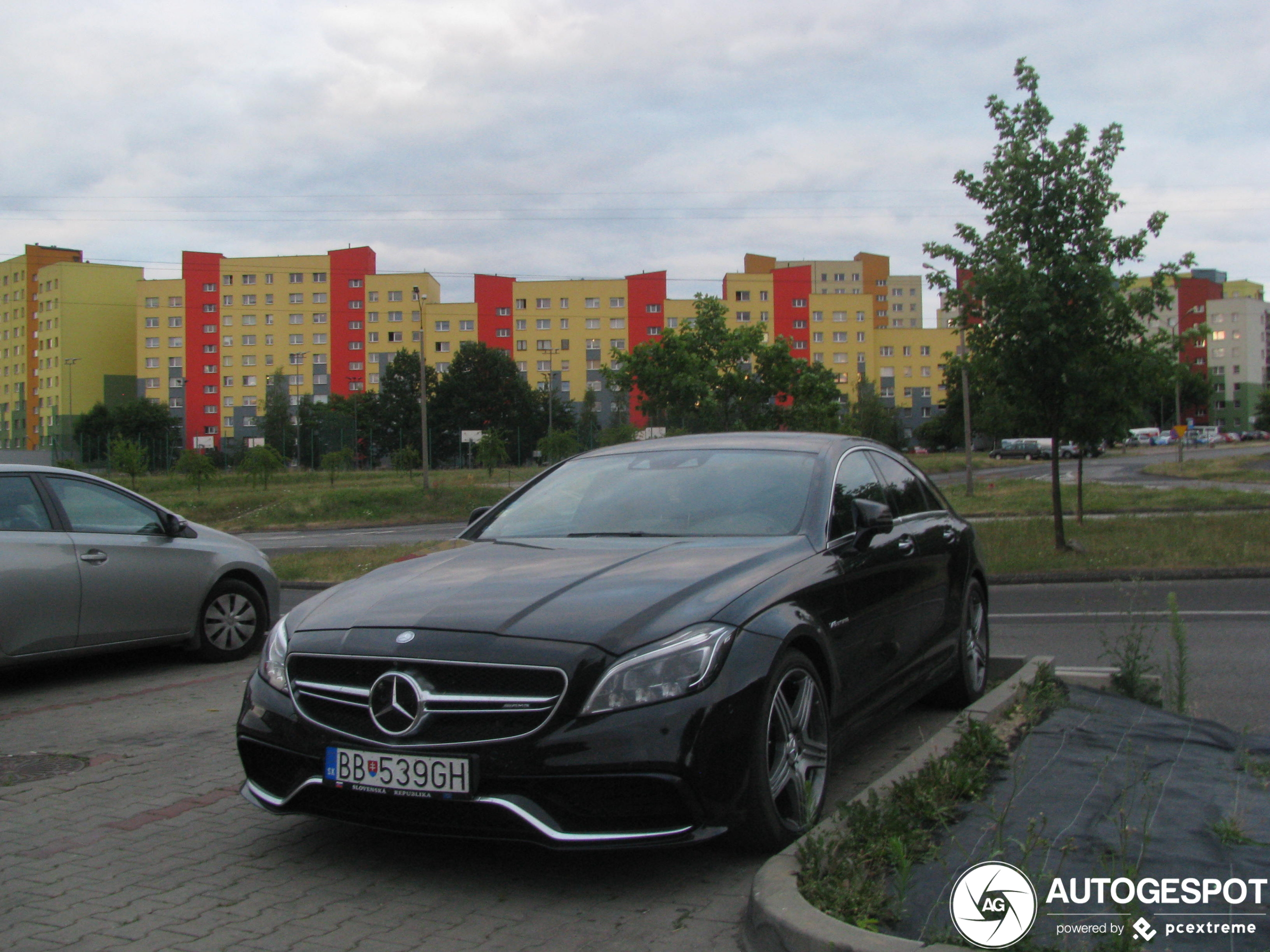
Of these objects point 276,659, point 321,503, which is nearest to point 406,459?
point 321,503

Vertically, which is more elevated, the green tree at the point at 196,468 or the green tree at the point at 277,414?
the green tree at the point at 277,414

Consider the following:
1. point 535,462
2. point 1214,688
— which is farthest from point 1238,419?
point 1214,688

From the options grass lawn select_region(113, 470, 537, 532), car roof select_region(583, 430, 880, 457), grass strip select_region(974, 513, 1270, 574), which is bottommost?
grass lawn select_region(113, 470, 537, 532)

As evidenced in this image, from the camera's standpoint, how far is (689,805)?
3334 millimetres

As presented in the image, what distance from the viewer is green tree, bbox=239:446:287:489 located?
42.2 m

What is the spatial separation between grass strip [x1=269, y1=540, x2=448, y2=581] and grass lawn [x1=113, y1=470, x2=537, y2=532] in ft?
43.1

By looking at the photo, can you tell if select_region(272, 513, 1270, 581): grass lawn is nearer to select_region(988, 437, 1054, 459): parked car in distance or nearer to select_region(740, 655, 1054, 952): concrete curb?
select_region(740, 655, 1054, 952): concrete curb

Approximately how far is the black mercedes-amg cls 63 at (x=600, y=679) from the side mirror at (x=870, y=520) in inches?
0.6

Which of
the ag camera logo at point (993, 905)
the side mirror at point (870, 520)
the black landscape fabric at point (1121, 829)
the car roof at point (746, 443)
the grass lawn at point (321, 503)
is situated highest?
the car roof at point (746, 443)

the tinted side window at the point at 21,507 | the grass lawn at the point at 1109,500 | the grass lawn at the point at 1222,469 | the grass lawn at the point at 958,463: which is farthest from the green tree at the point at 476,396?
the tinted side window at the point at 21,507

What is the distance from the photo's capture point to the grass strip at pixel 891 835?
302 cm

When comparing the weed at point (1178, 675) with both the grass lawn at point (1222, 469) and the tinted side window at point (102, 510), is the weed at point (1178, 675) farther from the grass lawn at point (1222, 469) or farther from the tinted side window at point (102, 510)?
the grass lawn at point (1222, 469)

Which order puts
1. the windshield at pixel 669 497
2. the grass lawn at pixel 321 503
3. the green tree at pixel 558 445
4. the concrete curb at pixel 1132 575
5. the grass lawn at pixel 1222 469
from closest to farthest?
1. the windshield at pixel 669 497
2. the concrete curb at pixel 1132 575
3. the grass lawn at pixel 321 503
4. the grass lawn at pixel 1222 469
5. the green tree at pixel 558 445

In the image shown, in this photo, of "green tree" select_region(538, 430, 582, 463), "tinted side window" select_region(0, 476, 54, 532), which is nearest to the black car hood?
"tinted side window" select_region(0, 476, 54, 532)
